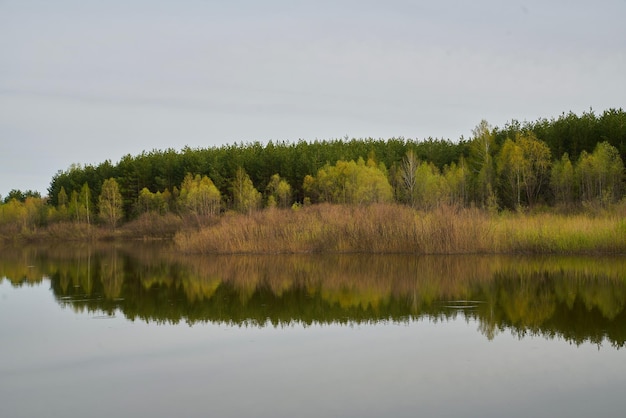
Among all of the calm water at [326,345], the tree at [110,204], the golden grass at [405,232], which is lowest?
the calm water at [326,345]

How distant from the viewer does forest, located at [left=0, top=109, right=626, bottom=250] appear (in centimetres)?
4497

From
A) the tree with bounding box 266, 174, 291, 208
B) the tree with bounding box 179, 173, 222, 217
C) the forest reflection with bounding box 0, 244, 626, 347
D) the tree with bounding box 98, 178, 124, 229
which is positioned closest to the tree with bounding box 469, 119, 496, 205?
the tree with bounding box 266, 174, 291, 208

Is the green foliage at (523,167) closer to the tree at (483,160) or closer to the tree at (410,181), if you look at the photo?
the tree at (483,160)

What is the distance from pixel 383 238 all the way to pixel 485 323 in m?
14.0

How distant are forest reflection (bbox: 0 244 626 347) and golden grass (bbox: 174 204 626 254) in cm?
148

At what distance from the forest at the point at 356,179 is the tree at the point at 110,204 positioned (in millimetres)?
121

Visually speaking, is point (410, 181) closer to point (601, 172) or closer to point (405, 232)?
point (601, 172)

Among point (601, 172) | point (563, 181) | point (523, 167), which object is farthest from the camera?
point (523, 167)

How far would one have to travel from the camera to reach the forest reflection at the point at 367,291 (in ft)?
39.3

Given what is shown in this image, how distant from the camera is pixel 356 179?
52.6m

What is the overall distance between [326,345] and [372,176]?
41.7m

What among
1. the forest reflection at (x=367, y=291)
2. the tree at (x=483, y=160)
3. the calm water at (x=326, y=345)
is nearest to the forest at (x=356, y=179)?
the tree at (x=483, y=160)

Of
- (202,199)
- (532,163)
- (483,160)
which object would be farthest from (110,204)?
(532,163)

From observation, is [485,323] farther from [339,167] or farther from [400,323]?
[339,167]
